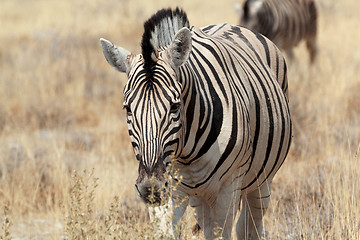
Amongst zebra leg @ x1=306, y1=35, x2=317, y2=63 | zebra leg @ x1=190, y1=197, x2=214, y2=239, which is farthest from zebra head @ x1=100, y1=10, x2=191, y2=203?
zebra leg @ x1=306, y1=35, x2=317, y2=63

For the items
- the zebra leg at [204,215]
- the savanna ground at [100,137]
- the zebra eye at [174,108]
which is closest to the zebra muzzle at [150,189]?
the savanna ground at [100,137]

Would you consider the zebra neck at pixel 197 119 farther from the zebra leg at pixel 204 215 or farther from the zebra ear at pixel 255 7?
the zebra ear at pixel 255 7

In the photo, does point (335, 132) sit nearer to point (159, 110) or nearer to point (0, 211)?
point (0, 211)

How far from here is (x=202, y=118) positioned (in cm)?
315

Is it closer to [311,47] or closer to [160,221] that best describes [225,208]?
[160,221]

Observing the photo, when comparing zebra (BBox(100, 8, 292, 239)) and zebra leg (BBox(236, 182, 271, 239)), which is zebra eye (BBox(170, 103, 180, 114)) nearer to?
zebra (BBox(100, 8, 292, 239))

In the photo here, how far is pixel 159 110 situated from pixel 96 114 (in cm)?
742

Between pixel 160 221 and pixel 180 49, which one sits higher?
pixel 180 49

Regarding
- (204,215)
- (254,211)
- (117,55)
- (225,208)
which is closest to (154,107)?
(117,55)

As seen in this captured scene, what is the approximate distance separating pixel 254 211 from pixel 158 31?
73.9 inches

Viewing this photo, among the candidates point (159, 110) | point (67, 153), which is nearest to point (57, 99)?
point (67, 153)

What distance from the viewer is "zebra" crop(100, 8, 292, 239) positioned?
277 centimetres

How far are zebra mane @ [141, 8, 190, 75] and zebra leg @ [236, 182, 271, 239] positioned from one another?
155cm

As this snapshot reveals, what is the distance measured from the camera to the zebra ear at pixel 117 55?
9.99 feet
